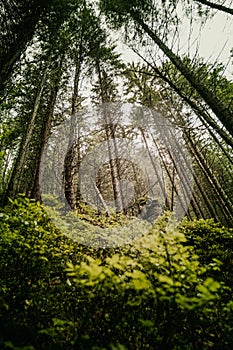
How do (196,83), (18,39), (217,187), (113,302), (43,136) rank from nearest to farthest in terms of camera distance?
(113,302)
(196,83)
(18,39)
(43,136)
(217,187)

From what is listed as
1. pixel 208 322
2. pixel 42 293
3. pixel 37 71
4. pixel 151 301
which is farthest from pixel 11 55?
pixel 208 322

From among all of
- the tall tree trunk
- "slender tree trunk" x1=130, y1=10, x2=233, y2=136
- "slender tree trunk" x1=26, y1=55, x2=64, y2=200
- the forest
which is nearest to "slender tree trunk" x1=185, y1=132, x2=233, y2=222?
the forest

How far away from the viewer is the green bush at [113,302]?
183 cm

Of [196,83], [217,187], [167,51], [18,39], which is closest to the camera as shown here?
[196,83]

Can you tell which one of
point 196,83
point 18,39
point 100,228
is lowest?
point 100,228

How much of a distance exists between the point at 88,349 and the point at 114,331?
33cm

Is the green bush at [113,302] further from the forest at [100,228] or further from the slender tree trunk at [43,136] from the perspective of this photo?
the slender tree trunk at [43,136]

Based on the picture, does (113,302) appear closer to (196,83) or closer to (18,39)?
(196,83)

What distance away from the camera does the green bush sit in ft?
6.02

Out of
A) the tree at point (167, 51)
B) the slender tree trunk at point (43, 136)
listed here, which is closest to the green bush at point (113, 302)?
the tree at point (167, 51)

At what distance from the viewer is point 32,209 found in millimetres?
3152

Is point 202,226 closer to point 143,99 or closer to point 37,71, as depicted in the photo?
point 37,71

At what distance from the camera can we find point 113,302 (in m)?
2.35

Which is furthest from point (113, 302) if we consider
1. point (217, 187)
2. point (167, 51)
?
point (217, 187)
